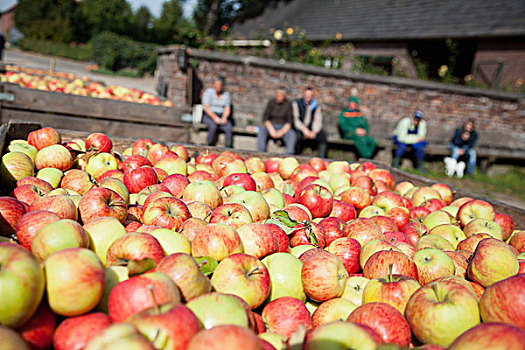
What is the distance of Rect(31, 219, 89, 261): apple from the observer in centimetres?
172

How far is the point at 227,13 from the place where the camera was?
46.0 meters

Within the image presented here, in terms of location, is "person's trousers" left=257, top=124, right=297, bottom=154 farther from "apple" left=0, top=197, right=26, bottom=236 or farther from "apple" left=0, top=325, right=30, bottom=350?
"apple" left=0, top=325, right=30, bottom=350

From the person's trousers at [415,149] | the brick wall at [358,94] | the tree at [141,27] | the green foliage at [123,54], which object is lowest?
the person's trousers at [415,149]

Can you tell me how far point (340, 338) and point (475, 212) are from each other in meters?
2.82

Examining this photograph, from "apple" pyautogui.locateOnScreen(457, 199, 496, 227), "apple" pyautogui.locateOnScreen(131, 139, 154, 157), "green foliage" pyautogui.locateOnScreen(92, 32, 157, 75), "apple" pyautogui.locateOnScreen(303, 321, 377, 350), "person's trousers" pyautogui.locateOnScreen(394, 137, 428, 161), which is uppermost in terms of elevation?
"green foliage" pyautogui.locateOnScreen(92, 32, 157, 75)

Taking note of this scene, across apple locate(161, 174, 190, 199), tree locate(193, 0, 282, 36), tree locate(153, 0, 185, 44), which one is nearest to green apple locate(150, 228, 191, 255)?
apple locate(161, 174, 190, 199)

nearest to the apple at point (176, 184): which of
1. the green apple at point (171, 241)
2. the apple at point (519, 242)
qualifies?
the green apple at point (171, 241)

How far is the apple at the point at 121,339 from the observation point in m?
1.22

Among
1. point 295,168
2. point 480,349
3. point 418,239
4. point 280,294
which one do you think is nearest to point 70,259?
point 280,294

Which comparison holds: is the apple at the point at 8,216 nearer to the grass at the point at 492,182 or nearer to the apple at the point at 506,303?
the apple at the point at 506,303

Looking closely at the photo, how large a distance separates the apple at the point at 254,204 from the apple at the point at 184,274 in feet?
3.63

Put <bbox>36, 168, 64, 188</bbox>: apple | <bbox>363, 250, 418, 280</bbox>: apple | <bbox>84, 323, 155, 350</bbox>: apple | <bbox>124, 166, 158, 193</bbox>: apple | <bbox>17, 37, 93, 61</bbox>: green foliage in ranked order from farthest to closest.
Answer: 1. <bbox>17, 37, 93, 61</bbox>: green foliage
2. <bbox>124, 166, 158, 193</bbox>: apple
3. <bbox>36, 168, 64, 188</bbox>: apple
4. <bbox>363, 250, 418, 280</bbox>: apple
5. <bbox>84, 323, 155, 350</bbox>: apple

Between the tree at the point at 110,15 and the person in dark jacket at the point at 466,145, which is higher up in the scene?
the tree at the point at 110,15

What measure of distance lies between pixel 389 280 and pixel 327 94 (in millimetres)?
9502
